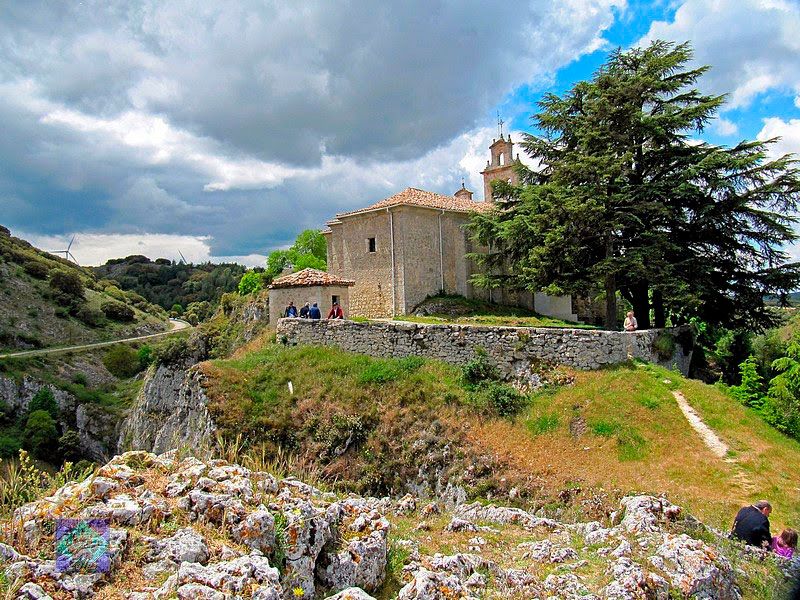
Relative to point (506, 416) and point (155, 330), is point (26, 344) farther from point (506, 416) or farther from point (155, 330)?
point (506, 416)

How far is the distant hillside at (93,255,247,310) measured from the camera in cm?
10494

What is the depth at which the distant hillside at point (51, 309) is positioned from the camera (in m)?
55.0

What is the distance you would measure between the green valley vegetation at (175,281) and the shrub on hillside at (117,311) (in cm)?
1569

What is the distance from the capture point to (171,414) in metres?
22.0

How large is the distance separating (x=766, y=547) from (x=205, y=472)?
25.0ft

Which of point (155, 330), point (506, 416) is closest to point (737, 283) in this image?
point (506, 416)

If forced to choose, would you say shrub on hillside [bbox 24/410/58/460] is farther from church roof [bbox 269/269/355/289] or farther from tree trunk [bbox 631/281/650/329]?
tree trunk [bbox 631/281/650/329]

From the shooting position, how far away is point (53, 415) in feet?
136

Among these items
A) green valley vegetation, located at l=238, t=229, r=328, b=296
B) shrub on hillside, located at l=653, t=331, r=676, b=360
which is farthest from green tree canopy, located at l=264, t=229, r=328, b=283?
shrub on hillside, located at l=653, t=331, r=676, b=360

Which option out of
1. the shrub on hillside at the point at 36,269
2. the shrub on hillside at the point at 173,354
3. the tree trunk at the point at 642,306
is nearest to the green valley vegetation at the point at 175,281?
the shrub on hillside at the point at 36,269

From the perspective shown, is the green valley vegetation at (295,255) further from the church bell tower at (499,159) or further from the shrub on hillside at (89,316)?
the shrub on hillside at (89,316)

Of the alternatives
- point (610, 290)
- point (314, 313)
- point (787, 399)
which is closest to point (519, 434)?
point (610, 290)

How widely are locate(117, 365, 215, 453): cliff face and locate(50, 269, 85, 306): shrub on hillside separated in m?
42.6

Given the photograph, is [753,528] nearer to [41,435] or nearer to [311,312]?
[311,312]
